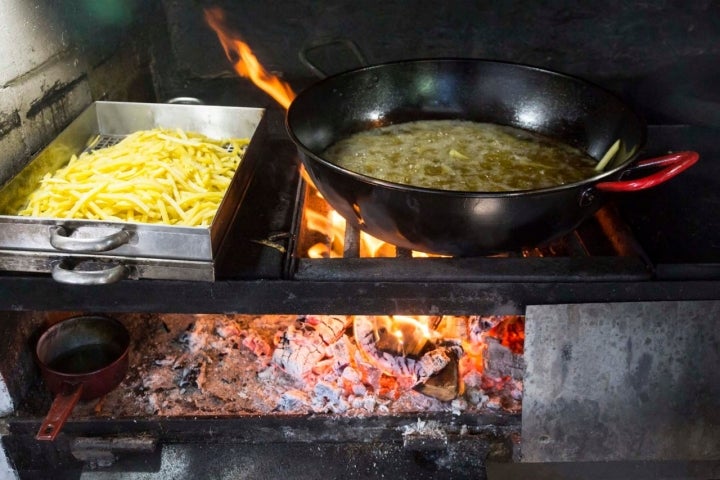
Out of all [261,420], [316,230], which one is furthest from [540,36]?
[261,420]

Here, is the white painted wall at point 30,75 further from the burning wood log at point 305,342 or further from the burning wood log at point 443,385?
the burning wood log at point 443,385

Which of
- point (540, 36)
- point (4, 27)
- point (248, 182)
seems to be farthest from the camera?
point (540, 36)

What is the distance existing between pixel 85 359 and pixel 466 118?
2169 mm

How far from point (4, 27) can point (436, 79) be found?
6.23 ft

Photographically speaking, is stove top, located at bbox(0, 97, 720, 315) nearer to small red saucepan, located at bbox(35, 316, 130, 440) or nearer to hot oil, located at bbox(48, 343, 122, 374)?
small red saucepan, located at bbox(35, 316, 130, 440)

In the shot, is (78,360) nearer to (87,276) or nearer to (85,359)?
(85,359)

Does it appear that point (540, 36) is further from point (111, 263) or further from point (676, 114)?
point (111, 263)

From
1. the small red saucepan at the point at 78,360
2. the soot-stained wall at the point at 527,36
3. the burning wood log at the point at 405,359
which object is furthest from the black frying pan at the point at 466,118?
the small red saucepan at the point at 78,360

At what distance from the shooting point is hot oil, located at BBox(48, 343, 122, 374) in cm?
284

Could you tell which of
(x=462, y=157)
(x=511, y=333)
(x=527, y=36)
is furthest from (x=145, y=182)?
(x=527, y=36)

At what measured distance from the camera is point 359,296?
2.35 metres

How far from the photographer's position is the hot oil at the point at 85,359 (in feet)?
9.30

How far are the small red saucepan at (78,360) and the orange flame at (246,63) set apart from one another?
1.66m

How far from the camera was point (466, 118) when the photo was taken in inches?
125
